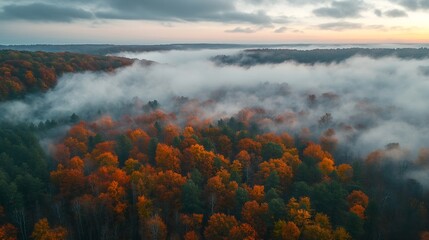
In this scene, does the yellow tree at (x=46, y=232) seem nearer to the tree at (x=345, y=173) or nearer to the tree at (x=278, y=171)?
the tree at (x=278, y=171)

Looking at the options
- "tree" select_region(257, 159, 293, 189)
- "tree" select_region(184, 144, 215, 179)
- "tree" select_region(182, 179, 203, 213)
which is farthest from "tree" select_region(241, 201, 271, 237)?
"tree" select_region(184, 144, 215, 179)

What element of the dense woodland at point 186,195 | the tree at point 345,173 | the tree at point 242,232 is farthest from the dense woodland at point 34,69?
the tree at point 345,173

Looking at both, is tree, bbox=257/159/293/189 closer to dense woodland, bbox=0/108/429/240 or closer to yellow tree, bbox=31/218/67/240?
dense woodland, bbox=0/108/429/240

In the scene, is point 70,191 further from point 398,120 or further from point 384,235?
point 398,120

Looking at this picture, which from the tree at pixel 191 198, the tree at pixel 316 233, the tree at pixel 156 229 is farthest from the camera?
the tree at pixel 191 198

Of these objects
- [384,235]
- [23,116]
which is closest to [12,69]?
[23,116]

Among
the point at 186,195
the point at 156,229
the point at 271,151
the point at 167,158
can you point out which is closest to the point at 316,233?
the point at 186,195

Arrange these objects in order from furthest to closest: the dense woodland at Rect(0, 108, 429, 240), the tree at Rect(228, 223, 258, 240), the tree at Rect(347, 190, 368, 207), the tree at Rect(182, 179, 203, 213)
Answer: the tree at Rect(347, 190, 368, 207) → the tree at Rect(182, 179, 203, 213) → the dense woodland at Rect(0, 108, 429, 240) → the tree at Rect(228, 223, 258, 240)
